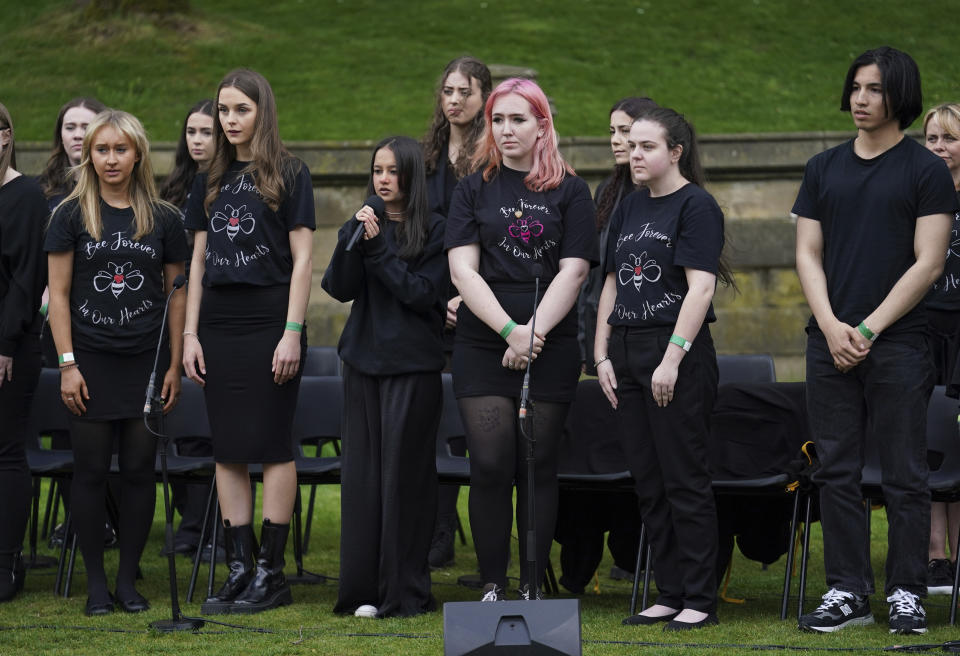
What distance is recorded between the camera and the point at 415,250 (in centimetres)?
527

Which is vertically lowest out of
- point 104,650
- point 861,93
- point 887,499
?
point 104,650

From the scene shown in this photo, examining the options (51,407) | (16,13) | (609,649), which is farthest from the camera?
(16,13)

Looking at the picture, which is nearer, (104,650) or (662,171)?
(104,650)

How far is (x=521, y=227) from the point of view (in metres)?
5.07

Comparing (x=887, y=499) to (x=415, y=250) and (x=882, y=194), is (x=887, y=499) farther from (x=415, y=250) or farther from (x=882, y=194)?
(x=415, y=250)

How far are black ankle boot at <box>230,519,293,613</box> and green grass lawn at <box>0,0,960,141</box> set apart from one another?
825cm

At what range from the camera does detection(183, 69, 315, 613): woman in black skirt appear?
540 centimetres

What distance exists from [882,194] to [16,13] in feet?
51.6

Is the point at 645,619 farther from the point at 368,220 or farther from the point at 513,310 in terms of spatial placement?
the point at 368,220

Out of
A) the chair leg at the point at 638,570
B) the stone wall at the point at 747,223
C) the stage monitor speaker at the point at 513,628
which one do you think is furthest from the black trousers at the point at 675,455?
the stone wall at the point at 747,223

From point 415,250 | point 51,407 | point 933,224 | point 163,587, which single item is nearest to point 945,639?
point 933,224

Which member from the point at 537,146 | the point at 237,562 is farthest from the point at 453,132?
the point at 237,562

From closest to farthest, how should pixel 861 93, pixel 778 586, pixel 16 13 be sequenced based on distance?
pixel 861 93, pixel 778 586, pixel 16 13

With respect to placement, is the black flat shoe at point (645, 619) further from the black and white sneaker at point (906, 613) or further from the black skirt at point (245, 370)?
the black skirt at point (245, 370)
